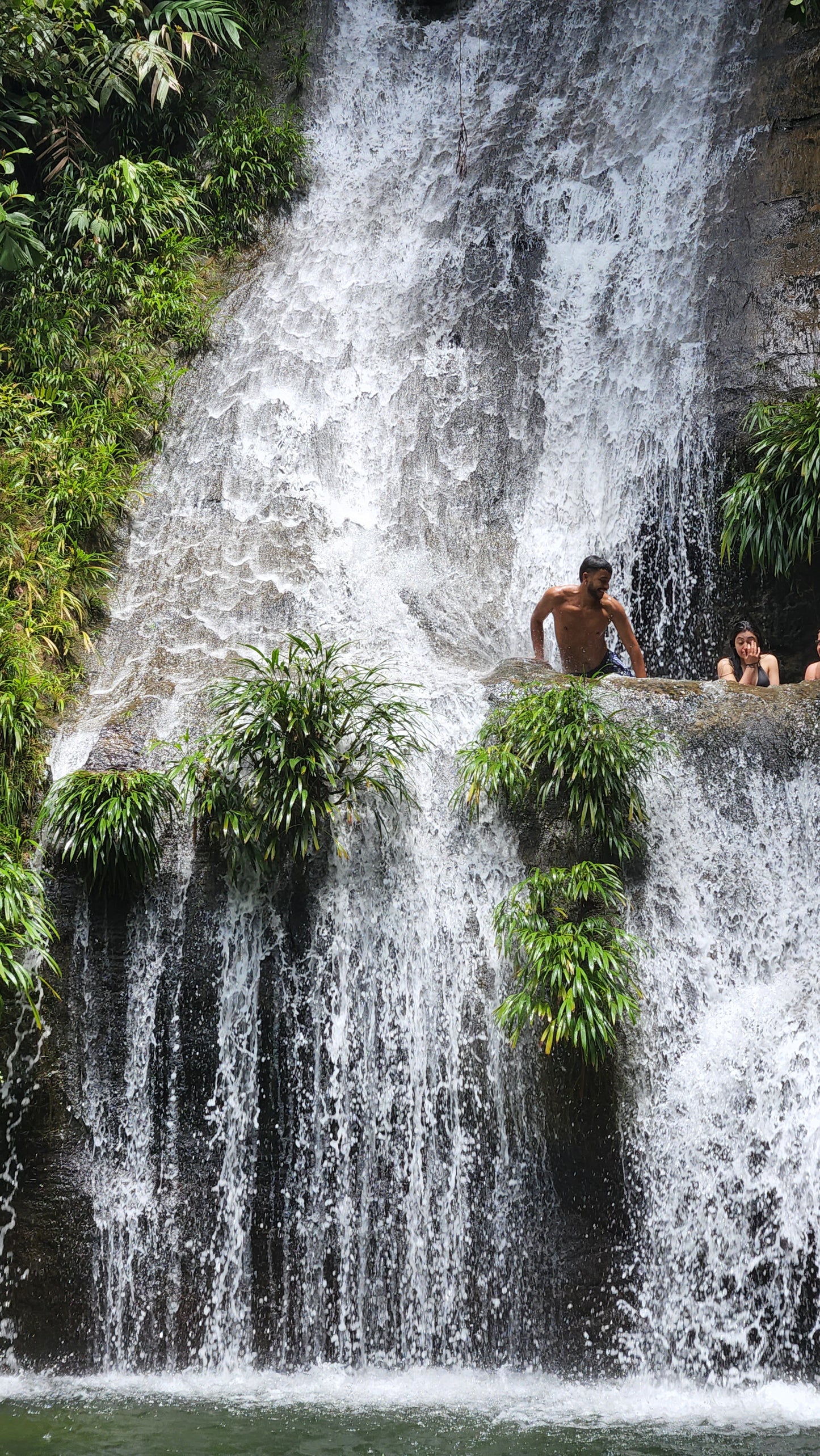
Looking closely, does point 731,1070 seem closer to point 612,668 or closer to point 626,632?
point 612,668

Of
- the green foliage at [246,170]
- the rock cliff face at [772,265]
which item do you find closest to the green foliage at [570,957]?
the rock cliff face at [772,265]

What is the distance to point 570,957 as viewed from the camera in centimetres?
646

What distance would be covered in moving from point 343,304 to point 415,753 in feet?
22.3

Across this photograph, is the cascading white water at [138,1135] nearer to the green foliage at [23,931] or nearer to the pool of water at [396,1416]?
the green foliage at [23,931]

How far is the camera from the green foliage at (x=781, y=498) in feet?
29.1

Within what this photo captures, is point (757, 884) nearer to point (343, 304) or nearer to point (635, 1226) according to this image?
point (635, 1226)

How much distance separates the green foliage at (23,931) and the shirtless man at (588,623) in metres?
3.98

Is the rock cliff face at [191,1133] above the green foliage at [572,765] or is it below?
below

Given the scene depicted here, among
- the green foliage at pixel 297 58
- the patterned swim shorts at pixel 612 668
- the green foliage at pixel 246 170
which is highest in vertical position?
the green foliage at pixel 297 58

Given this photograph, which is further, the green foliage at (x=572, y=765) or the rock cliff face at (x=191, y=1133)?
the green foliage at (x=572, y=765)

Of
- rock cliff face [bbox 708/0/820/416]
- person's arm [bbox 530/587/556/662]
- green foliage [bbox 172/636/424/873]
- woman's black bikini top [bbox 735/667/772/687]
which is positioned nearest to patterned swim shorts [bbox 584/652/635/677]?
person's arm [bbox 530/587/556/662]

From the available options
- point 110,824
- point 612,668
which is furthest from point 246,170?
point 110,824

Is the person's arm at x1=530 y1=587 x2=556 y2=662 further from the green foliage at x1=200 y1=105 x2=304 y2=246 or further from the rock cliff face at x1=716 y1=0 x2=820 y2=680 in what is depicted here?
the green foliage at x1=200 y1=105 x2=304 y2=246

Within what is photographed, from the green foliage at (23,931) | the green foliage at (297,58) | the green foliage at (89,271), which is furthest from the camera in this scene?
the green foliage at (297,58)
